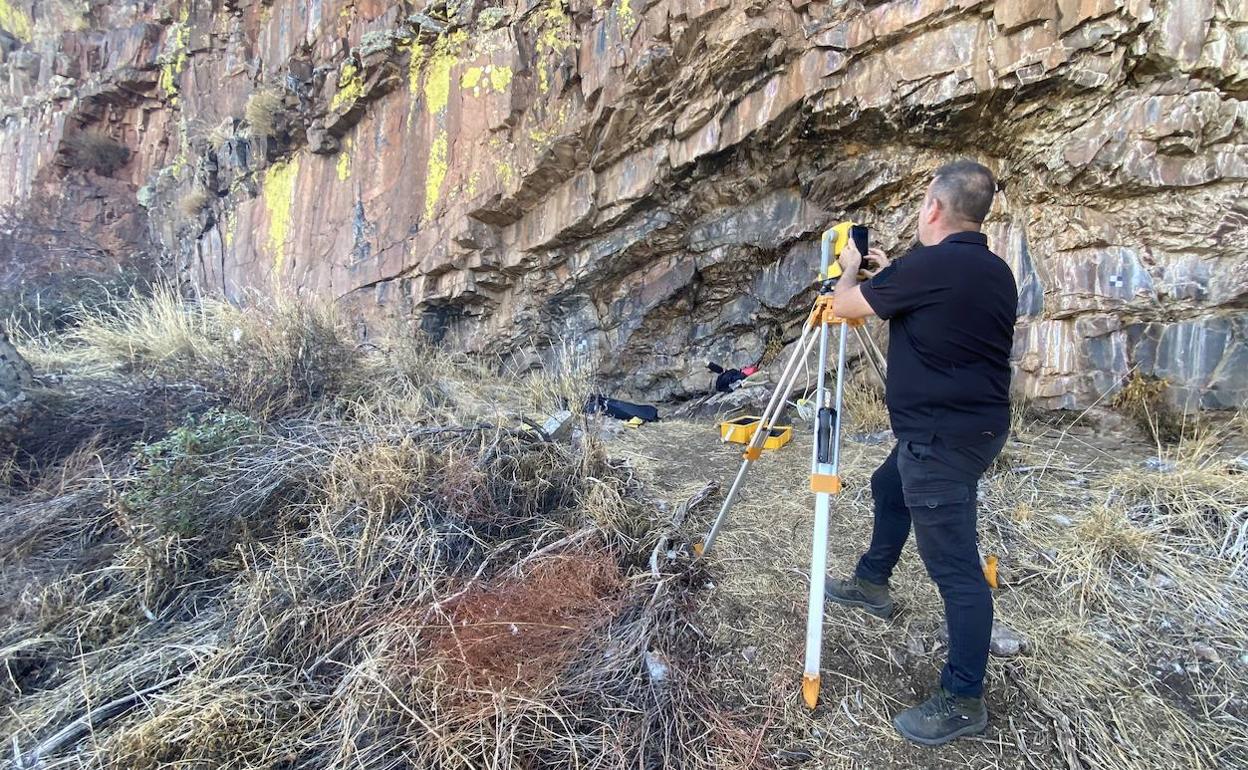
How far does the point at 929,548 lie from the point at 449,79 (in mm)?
7183

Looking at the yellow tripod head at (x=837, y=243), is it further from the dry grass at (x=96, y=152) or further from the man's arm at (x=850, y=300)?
the dry grass at (x=96, y=152)

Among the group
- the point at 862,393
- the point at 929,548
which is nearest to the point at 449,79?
the point at 862,393

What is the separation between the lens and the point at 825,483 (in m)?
2.06

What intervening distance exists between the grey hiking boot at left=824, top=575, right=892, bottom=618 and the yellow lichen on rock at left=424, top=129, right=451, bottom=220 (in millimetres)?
6195

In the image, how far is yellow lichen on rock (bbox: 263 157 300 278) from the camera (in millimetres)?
8562

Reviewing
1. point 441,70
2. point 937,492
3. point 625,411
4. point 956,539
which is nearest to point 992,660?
point 956,539

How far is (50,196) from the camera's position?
1145 centimetres

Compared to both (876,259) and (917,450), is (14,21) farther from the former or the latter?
(917,450)

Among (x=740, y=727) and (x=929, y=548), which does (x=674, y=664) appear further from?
(x=929, y=548)

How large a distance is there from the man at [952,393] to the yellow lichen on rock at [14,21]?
66.4 feet

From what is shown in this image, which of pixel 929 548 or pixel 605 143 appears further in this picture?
pixel 605 143

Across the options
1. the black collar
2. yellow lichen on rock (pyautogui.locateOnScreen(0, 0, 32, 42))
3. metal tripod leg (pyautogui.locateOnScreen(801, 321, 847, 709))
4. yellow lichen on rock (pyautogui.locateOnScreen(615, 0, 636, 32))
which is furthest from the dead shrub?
yellow lichen on rock (pyautogui.locateOnScreen(0, 0, 32, 42))

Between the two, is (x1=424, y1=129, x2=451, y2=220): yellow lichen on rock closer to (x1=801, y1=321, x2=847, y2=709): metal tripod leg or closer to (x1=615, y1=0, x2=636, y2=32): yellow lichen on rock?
(x1=615, y1=0, x2=636, y2=32): yellow lichen on rock

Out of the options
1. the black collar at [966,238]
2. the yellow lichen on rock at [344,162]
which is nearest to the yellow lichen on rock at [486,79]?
the yellow lichen on rock at [344,162]
